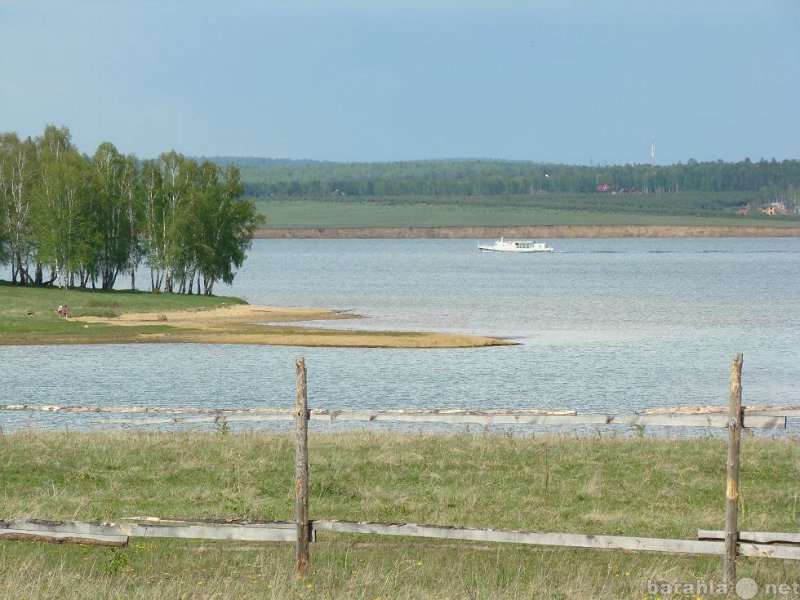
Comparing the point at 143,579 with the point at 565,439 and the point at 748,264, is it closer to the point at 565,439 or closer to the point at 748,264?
the point at 565,439

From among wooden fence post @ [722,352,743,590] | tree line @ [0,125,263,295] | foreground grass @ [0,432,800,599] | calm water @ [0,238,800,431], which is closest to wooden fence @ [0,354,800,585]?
wooden fence post @ [722,352,743,590]

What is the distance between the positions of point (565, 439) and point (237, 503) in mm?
8446

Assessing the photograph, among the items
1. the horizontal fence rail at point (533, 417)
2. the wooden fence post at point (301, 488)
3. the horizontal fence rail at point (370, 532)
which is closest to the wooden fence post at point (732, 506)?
the horizontal fence rail at point (370, 532)

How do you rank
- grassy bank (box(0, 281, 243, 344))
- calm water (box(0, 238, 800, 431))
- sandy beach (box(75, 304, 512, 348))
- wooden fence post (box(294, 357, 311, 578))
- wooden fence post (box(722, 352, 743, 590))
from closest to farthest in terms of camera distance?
wooden fence post (box(722, 352, 743, 590))
wooden fence post (box(294, 357, 311, 578))
calm water (box(0, 238, 800, 431))
sandy beach (box(75, 304, 512, 348))
grassy bank (box(0, 281, 243, 344))

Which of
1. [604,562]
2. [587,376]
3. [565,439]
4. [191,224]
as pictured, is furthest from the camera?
[191,224]

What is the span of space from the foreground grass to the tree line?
235 ft

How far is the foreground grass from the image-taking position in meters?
12.7

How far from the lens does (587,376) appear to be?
50.4 m

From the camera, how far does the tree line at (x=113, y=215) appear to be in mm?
92812

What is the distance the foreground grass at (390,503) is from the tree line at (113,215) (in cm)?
7177

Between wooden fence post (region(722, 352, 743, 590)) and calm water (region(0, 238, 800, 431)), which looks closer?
wooden fence post (region(722, 352, 743, 590))

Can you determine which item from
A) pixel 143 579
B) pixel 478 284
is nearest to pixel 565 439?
pixel 143 579

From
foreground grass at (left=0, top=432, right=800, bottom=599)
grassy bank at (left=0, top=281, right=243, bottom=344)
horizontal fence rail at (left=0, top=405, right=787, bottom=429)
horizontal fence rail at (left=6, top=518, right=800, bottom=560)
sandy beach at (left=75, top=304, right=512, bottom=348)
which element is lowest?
sandy beach at (left=75, top=304, right=512, bottom=348)

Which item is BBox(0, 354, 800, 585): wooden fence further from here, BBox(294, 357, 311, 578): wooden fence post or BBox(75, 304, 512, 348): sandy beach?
BBox(75, 304, 512, 348): sandy beach
